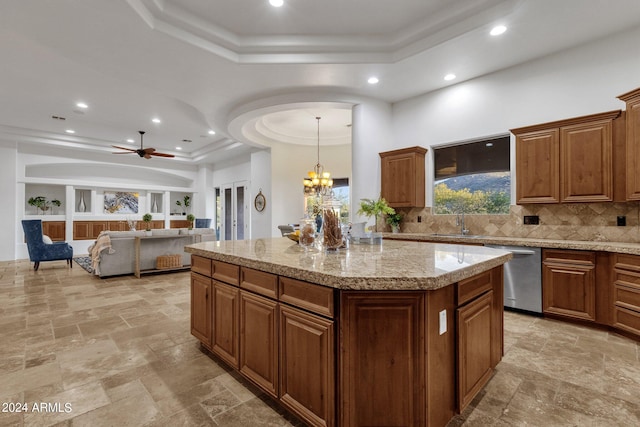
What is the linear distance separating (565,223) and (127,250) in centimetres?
716

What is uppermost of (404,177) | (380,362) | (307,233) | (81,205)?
(404,177)

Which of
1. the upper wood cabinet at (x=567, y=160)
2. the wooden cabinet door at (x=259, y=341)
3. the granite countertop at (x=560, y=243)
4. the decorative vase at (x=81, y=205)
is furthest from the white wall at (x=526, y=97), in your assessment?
the decorative vase at (x=81, y=205)

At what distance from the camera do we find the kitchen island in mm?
1399

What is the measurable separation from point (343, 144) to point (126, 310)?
6.58 metres

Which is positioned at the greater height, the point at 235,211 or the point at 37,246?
the point at 235,211

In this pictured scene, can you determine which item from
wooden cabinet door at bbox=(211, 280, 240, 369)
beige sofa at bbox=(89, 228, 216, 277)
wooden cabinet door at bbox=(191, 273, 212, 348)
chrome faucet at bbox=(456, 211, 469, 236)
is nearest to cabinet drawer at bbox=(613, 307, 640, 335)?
chrome faucet at bbox=(456, 211, 469, 236)

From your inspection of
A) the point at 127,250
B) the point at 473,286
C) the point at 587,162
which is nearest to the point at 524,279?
the point at 587,162

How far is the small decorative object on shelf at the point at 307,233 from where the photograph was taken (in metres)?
2.48

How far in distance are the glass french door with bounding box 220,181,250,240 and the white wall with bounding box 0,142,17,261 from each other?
5.41 m

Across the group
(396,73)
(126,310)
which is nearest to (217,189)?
(126,310)

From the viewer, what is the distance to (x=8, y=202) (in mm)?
7816

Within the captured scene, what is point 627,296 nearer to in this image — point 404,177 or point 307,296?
point 404,177

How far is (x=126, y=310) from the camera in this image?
3.78 meters

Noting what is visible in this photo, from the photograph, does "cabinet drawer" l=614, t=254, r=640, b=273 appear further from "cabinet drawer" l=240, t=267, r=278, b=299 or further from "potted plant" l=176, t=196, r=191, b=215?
"potted plant" l=176, t=196, r=191, b=215
